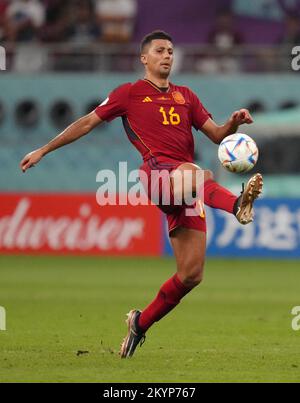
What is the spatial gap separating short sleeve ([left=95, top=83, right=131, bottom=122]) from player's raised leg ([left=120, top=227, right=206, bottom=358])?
1091mm

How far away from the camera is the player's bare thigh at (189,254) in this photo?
9.22 metres

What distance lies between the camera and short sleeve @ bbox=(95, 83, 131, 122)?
9.38m

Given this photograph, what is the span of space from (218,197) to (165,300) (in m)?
1.02

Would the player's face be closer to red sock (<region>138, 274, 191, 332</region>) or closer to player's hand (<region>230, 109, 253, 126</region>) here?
player's hand (<region>230, 109, 253, 126</region>)

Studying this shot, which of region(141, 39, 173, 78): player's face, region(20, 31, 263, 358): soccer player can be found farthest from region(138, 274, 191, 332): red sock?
region(141, 39, 173, 78): player's face

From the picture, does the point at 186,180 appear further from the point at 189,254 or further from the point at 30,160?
the point at 30,160

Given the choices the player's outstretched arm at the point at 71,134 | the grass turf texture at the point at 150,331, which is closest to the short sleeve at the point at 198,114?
the player's outstretched arm at the point at 71,134

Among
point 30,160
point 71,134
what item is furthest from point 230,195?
point 30,160

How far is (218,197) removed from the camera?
9039mm

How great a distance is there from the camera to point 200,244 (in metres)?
9.26

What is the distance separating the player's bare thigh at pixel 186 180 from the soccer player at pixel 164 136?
34 millimetres

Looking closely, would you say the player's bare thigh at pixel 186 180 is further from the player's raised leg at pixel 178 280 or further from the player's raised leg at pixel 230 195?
the player's raised leg at pixel 178 280

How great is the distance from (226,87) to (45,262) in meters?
7.36
